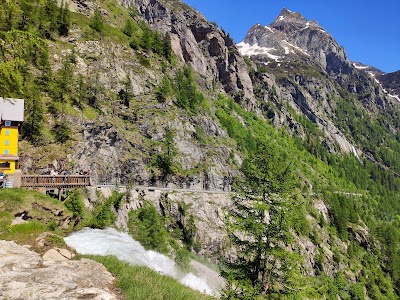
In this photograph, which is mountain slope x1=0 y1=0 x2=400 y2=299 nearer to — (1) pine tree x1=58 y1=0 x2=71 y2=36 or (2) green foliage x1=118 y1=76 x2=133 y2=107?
(2) green foliage x1=118 y1=76 x2=133 y2=107

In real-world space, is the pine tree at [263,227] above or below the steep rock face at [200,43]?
below

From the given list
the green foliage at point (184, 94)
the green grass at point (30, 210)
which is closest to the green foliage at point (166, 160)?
the green foliage at point (184, 94)

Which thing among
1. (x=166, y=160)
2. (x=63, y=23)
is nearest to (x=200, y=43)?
(x=63, y=23)

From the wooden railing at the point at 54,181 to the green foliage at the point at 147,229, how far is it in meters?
8.58

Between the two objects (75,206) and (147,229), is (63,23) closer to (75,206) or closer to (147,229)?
(147,229)

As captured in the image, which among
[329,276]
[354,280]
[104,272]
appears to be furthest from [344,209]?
[104,272]

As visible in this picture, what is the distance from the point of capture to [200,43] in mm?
152000

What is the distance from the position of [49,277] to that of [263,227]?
1082cm

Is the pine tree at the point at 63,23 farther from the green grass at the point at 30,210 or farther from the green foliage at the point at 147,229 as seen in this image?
the green grass at the point at 30,210

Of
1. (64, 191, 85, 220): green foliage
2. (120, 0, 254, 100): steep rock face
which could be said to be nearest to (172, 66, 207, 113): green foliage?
(120, 0, 254, 100): steep rock face

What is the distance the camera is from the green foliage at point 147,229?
3541 cm

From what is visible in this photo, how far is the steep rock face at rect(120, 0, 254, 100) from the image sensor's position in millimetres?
140000

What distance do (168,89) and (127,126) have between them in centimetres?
2053

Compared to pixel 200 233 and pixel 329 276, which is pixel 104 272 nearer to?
pixel 200 233
